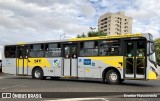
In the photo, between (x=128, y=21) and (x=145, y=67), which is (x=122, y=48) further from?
(x=128, y=21)

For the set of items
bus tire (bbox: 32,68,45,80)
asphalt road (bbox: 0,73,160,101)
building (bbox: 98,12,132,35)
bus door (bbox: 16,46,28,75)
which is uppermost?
building (bbox: 98,12,132,35)

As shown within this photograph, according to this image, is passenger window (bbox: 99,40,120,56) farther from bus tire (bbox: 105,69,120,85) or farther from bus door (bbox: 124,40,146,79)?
bus tire (bbox: 105,69,120,85)


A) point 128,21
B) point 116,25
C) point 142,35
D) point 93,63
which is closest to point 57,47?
point 93,63

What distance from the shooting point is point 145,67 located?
17734 millimetres

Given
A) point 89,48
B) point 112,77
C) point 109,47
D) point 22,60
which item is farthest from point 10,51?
point 112,77

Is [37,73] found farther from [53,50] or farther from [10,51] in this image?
[10,51]

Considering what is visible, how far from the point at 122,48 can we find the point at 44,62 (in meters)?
7.22

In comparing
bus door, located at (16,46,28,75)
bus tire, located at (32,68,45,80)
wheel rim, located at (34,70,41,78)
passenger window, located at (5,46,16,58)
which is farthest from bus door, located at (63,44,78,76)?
passenger window, located at (5,46,16,58)

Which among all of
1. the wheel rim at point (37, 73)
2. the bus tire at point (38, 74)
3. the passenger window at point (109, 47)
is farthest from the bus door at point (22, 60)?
the passenger window at point (109, 47)

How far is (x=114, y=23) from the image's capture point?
142375mm

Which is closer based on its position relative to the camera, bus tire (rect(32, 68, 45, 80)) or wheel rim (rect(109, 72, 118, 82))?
wheel rim (rect(109, 72, 118, 82))

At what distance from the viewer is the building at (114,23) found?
141875 mm

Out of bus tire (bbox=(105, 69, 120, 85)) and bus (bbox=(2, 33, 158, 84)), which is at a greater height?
bus (bbox=(2, 33, 158, 84))

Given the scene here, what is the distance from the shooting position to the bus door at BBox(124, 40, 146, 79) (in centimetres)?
1791
